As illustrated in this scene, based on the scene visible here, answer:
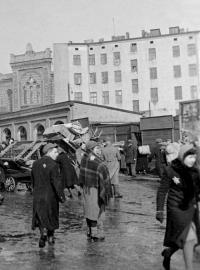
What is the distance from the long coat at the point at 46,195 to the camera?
26.2ft

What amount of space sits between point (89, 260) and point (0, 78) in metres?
71.5

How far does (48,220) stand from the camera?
7.98 meters

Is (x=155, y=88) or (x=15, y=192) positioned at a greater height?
(x=155, y=88)

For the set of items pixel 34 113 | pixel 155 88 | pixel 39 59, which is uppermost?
pixel 39 59

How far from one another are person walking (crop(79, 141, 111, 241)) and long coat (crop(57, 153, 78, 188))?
542cm

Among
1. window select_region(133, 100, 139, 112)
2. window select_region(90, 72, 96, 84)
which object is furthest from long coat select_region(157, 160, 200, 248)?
window select_region(90, 72, 96, 84)

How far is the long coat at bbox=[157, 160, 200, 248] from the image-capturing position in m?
5.67

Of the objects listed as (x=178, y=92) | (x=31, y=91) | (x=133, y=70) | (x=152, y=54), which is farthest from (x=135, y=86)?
(x=31, y=91)

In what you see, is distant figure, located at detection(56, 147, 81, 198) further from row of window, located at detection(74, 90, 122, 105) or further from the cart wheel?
row of window, located at detection(74, 90, 122, 105)

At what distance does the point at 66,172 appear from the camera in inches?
560

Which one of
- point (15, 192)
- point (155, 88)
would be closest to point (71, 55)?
point (155, 88)

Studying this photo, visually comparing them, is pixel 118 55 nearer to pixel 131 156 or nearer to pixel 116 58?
pixel 116 58

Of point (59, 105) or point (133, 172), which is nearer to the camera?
point (133, 172)

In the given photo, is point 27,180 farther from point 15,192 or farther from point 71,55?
point 71,55
